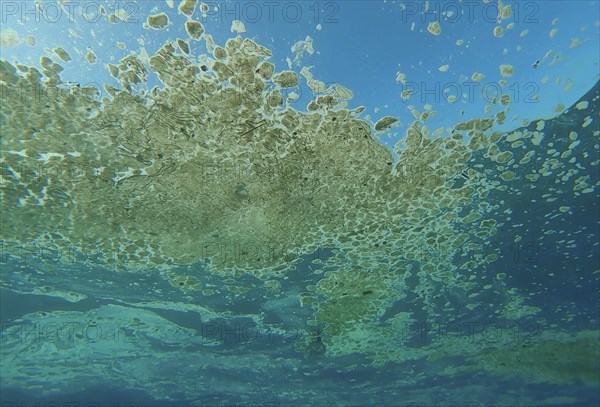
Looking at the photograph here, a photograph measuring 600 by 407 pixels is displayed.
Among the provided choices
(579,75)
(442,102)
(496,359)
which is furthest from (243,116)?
(496,359)

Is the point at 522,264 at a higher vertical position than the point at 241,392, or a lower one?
higher

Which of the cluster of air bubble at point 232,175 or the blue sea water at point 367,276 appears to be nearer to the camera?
the blue sea water at point 367,276

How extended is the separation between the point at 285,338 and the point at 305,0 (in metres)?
14.8

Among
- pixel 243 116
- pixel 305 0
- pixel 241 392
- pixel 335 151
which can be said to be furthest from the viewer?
pixel 241 392

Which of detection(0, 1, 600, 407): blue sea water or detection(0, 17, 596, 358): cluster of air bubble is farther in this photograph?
detection(0, 17, 596, 358): cluster of air bubble

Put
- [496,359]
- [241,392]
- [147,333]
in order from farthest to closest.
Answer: [241,392]
[496,359]
[147,333]

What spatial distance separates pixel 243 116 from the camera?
23.2ft

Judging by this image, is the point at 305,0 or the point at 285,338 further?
the point at 285,338

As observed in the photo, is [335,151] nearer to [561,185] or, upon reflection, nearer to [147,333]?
[561,185]

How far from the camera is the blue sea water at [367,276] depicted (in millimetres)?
5770

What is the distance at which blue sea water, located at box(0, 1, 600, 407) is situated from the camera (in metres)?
5.77

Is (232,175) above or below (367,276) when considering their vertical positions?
above

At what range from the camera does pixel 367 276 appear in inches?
488

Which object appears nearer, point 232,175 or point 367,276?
point 232,175
